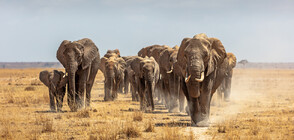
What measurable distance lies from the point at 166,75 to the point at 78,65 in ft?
14.1

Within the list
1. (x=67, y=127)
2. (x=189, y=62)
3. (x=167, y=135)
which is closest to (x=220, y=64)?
(x=189, y=62)

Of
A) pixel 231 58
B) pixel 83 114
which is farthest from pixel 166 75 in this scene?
pixel 231 58

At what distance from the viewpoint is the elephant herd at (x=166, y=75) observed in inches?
447

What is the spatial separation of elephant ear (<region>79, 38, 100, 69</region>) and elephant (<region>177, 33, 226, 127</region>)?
5176 mm

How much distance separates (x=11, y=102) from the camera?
19.7 metres

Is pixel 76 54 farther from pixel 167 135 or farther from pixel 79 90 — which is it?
pixel 167 135

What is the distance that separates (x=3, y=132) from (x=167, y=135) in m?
4.08

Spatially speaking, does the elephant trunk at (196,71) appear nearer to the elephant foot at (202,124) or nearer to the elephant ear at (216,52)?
the elephant ear at (216,52)

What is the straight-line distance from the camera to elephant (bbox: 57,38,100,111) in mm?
15414

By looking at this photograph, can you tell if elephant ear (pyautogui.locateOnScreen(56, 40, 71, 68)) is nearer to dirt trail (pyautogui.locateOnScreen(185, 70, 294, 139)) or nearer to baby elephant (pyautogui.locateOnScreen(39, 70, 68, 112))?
baby elephant (pyautogui.locateOnScreen(39, 70, 68, 112))

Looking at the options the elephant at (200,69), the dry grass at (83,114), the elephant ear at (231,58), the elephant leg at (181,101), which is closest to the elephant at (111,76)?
the elephant ear at (231,58)

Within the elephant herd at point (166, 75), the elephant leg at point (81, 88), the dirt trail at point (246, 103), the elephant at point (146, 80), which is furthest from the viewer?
the elephant at point (146, 80)

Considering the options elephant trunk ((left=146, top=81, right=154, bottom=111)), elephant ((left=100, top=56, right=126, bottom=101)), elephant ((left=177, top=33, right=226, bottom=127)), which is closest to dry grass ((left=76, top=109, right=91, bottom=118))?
elephant trunk ((left=146, top=81, right=154, bottom=111))

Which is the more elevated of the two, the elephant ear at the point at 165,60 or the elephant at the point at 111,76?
the elephant ear at the point at 165,60
